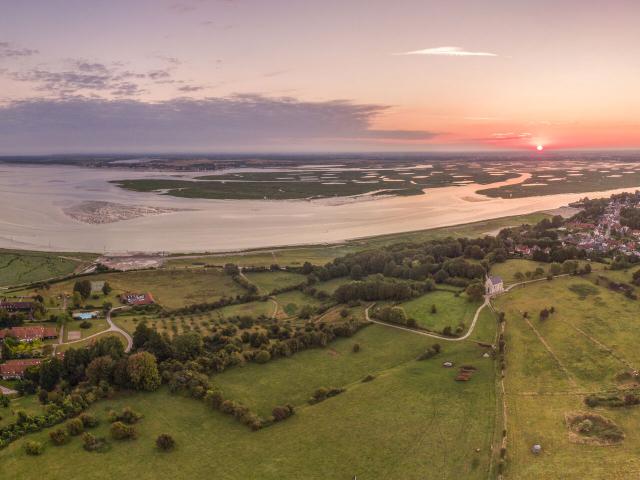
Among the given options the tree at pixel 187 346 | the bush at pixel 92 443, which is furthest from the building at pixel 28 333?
the bush at pixel 92 443

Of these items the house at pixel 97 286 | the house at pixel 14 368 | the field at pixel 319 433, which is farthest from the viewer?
the house at pixel 97 286

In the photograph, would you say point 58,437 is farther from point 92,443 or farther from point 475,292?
point 475,292

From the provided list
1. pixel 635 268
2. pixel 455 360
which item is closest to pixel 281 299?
pixel 455 360

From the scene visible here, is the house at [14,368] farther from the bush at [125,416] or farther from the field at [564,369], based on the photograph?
the field at [564,369]

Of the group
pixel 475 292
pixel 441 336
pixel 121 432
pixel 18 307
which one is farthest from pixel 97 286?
pixel 475 292

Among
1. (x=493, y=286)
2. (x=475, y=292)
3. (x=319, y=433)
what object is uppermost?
(x=493, y=286)

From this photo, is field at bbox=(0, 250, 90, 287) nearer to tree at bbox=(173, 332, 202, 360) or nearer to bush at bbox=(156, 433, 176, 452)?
tree at bbox=(173, 332, 202, 360)

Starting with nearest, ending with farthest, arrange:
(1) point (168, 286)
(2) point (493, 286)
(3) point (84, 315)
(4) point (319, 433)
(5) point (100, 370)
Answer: (4) point (319, 433)
(5) point (100, 370)
(3) point (84, 315)
(2) point (493, 286)
(1) point (168, 286)
